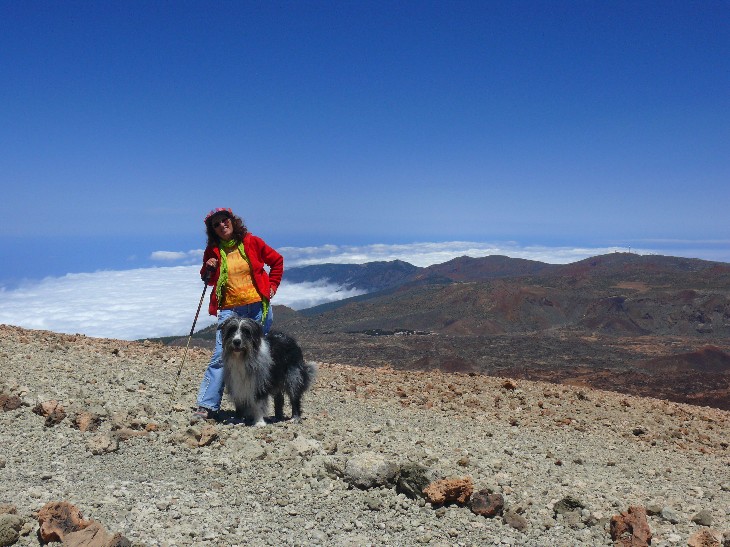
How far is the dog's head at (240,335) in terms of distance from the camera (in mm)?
6809

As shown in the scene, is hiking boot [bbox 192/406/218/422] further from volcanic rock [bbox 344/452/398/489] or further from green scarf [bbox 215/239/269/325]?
volcanic rock [bbox 344/452/398/489]

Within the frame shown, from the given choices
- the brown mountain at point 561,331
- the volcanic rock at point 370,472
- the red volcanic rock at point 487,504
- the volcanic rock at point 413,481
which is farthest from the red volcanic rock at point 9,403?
the brown mountain at point 561,331

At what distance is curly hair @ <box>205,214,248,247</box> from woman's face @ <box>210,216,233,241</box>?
0.14 feet

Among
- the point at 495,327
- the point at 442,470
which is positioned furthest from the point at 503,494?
the point at 495,327

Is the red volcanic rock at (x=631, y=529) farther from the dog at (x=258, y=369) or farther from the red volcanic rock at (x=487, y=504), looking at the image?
the dog at (x=258, y=369)

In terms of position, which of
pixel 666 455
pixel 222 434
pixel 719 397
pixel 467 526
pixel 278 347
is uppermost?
pixel 278 347

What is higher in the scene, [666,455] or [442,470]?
[442,470]

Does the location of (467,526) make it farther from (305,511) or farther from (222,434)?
(222,434)

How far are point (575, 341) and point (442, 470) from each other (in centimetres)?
5407

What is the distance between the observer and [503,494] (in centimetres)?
562

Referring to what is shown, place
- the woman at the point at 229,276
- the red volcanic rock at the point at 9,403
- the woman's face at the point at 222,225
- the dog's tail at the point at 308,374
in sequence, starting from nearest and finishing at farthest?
1. the red volcanic rock at the point at 9,403
2. the woman's face at the point at 222,225
3. the woman at the point at 229,276
4. the dog's tail at the point at 308,374

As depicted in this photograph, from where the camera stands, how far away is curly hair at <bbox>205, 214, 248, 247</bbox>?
729 cm

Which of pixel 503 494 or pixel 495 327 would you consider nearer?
pixel 503 494

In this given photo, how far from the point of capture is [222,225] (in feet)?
23.6
